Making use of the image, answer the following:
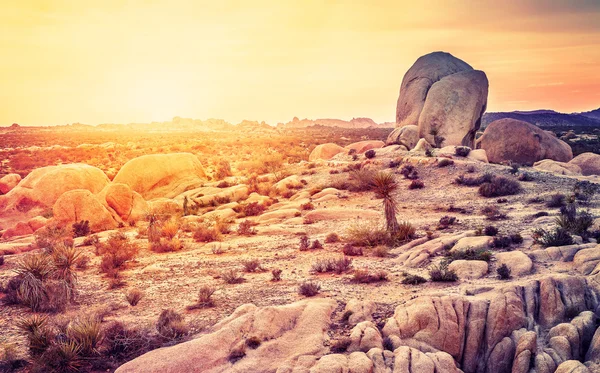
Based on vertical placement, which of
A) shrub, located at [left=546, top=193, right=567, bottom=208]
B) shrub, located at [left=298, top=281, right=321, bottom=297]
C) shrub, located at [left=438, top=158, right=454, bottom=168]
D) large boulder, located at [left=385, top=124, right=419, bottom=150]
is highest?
large boulder, located at [left=385, top=124, right=419, bottom=150]

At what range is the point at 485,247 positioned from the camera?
12.2 m

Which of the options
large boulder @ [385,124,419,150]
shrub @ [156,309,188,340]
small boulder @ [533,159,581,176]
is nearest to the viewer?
shrub @ [156,309,188,340]

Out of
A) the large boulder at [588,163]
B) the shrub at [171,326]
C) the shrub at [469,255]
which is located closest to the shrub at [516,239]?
the shrub at [469,255]

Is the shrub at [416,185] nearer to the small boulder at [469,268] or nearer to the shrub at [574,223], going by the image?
the shrub at [574,223]

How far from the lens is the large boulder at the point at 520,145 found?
32281 mm

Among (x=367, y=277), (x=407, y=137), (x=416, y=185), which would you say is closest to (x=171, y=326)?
(x=367, y=277)

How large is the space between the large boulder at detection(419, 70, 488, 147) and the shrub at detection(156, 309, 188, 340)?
96.1 ft

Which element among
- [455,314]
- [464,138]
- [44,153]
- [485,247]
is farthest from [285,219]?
[44,153]

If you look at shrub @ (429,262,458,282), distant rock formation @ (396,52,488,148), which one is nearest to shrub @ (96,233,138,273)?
shrub @ (429,262,458,282)

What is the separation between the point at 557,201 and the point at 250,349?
15.1 m

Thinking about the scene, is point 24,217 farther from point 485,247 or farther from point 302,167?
point 485,247

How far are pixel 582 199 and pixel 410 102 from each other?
74.4 ft

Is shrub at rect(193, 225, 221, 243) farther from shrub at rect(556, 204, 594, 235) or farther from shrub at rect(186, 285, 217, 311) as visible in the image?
shrub at rect(556, 204, 594, 235)

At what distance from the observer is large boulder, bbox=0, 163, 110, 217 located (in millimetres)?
22438
